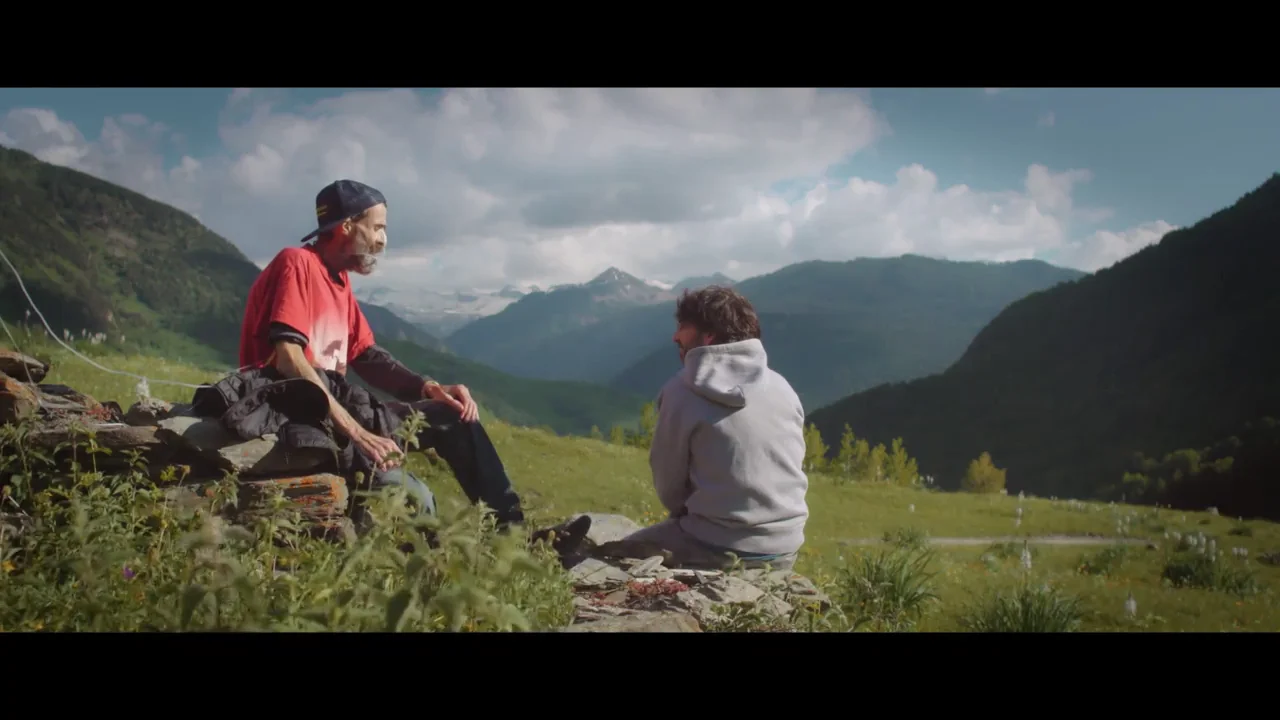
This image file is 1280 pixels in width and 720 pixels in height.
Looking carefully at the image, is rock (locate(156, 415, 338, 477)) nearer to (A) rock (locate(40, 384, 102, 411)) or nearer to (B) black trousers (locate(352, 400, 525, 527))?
(B) black trousers (locate(352, 400, 525, 527))

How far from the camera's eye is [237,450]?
4031 mm

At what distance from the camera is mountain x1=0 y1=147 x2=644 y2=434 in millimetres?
4836

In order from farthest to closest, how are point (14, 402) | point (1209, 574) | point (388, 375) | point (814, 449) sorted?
point (814, 449)
point (1209, 574)
point (388, 375)
point (14, 402)

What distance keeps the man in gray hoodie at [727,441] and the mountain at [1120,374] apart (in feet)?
13.4

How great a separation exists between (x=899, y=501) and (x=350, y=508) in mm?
4973

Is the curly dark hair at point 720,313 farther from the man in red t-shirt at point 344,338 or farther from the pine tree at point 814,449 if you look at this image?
the pine tree at point 814,449

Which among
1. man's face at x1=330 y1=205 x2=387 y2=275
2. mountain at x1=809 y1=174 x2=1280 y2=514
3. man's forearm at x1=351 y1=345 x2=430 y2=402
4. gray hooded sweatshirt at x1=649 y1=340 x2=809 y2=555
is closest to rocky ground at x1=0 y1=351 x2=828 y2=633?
gray hooded sweatshirt at x1=649 y1=340 x2=809 y2=555

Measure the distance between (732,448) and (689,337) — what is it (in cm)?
59

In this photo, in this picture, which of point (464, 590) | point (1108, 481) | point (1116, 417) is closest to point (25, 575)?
point (464, 590)

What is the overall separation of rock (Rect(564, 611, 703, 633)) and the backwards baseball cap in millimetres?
2483

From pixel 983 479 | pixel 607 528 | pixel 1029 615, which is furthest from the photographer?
pixel 983 479

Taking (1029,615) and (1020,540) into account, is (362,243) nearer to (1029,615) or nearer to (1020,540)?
(1029,615)

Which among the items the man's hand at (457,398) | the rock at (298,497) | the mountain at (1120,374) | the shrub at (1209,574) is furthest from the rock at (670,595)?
the mountain at (1120,374)

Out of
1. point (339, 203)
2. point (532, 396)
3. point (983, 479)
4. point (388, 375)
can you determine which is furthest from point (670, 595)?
point (983, 479)
